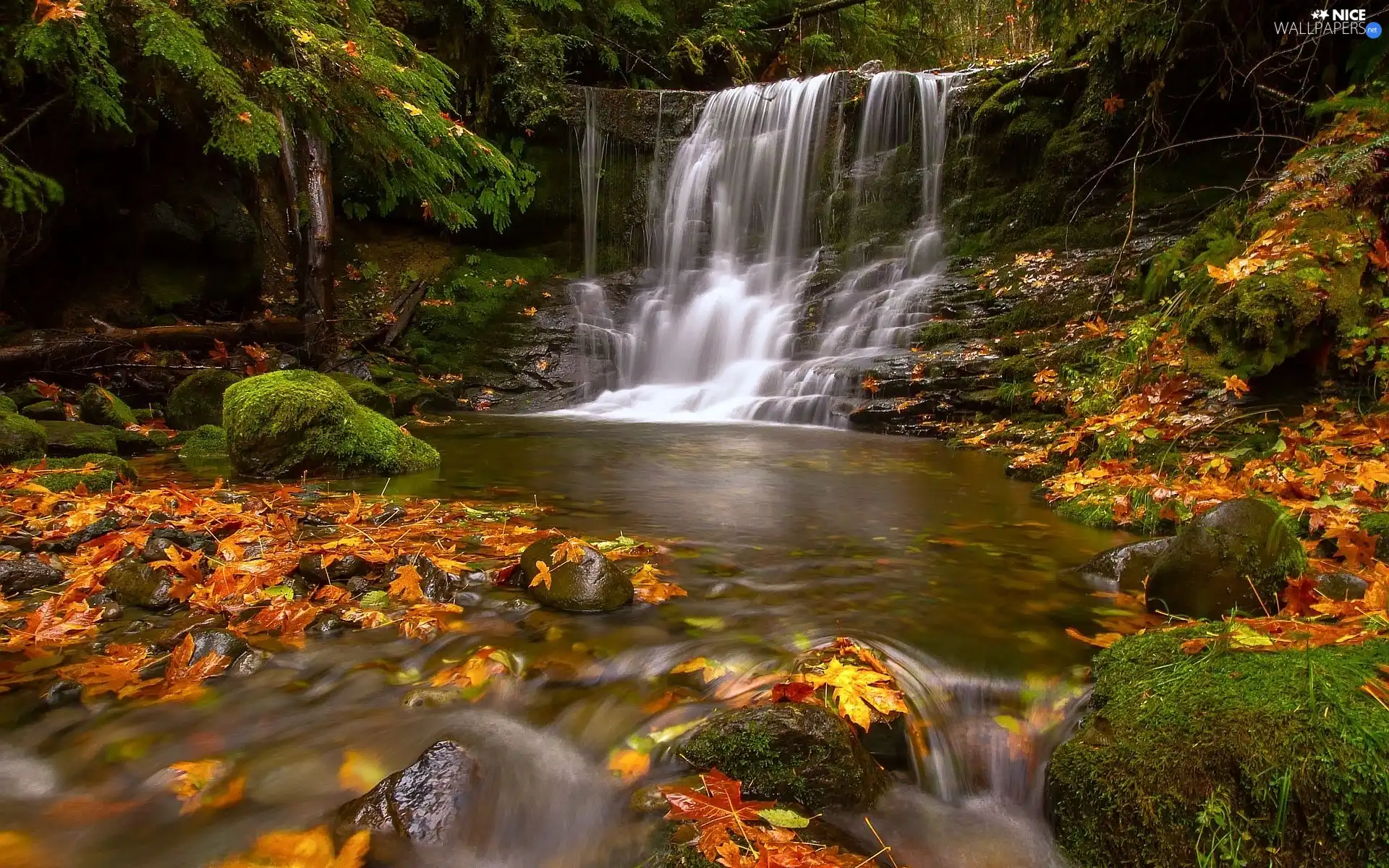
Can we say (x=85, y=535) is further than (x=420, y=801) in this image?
Yes

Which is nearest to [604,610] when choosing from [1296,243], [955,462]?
[955,462]

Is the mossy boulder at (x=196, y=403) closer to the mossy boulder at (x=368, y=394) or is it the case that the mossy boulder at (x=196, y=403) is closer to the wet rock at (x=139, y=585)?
the mossy boulder at (x=368, y=394)

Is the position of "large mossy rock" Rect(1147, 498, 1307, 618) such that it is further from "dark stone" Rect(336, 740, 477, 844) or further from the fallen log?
the fallen log

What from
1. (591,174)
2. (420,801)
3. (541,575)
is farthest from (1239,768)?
(591,174)

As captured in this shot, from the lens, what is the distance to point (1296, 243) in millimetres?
4879

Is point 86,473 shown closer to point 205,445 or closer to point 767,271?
point 205,445

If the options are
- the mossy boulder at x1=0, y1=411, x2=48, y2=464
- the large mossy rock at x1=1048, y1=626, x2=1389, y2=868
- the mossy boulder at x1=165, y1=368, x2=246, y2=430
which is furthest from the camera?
the mossy boulder at x1=165, y1=368, x2=246, y2=430

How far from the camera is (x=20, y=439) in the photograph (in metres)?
4.89

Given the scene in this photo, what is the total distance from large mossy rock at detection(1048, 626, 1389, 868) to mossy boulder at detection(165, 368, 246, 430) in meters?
8.23

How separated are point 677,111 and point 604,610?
1650 cm

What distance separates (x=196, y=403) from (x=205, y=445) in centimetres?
149

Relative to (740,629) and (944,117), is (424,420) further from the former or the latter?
(944,117)

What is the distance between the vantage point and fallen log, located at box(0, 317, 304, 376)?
748cm

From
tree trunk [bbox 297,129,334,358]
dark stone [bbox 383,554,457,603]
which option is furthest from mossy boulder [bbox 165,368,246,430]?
dark stone [bbox 383,554,457,603]
